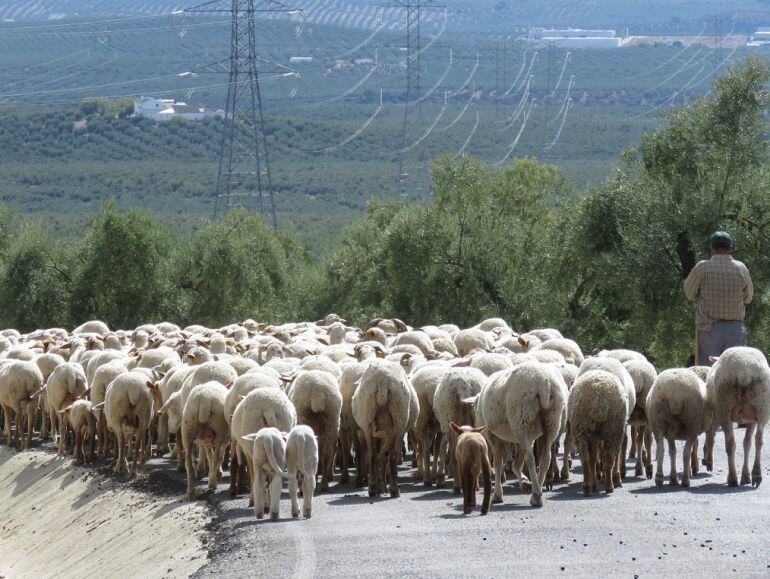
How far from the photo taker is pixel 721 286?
19.1 m

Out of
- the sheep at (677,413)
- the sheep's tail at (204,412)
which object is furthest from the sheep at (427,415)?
the sheep at (677,413)

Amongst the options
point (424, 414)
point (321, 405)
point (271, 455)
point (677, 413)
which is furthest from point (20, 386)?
point (677, 413)

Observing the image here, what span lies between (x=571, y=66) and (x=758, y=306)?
4539 inches

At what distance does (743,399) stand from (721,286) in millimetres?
4279

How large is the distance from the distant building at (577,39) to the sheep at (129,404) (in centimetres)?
13853

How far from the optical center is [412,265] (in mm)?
39625

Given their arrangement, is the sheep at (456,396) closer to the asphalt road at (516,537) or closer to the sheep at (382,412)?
the sheep at (382,412)

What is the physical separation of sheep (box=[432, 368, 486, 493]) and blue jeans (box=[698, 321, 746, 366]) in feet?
15.3

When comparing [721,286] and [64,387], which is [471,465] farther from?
[64,387]

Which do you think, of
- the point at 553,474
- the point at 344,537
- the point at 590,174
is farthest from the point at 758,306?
the point at 590,174

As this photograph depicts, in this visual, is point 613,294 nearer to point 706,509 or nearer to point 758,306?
point 758,306

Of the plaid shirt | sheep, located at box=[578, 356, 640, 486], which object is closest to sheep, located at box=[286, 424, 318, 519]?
sheep, located at box=[578, 356, 640, 486]

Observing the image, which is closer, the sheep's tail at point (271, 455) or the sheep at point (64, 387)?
the sheep's tail at point (271, 455)

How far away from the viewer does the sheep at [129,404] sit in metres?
18.9
